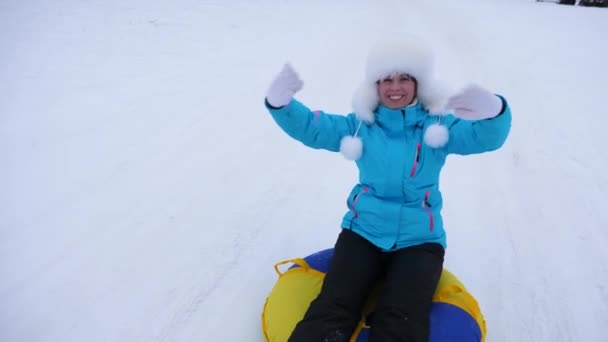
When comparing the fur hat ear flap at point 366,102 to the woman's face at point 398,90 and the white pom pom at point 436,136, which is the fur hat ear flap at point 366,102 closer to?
the woman's face at point 398,90

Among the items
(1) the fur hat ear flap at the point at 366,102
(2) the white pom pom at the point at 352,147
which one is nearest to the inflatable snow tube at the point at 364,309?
(2) the white pom pom at the point at 352,147

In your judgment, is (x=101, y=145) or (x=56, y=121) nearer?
(x=101, y=145)

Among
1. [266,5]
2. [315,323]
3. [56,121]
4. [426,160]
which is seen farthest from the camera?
[266,5]

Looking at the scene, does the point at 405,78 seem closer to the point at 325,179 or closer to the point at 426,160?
the point at 426,160

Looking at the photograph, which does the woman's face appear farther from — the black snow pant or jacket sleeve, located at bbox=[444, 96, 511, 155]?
the black snow pant

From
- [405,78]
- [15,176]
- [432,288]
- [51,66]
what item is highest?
[405,78]

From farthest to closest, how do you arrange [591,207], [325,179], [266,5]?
[266,5]
[325,179]
[591,207]

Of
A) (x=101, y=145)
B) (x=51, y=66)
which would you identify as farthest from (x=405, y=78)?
(x=51, y=66)

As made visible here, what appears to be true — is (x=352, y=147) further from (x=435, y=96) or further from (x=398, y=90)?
(x=435, y=96)

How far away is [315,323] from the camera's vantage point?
150cm

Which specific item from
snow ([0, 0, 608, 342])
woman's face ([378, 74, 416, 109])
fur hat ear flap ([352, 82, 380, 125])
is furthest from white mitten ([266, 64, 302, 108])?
snow ([0, 0, 608, 342])

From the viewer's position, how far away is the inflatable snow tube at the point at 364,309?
5.16 ft

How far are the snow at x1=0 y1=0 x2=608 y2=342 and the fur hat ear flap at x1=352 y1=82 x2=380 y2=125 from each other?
591 millimetres

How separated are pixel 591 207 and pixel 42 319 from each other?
3565 mm
